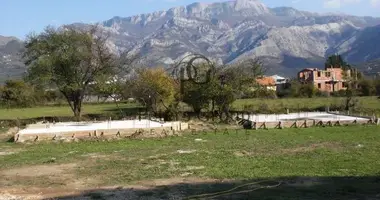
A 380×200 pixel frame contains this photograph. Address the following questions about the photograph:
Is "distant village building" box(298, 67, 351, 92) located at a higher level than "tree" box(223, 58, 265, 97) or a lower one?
higher

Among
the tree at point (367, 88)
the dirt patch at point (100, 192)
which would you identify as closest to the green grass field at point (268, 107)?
the tree at point (367, 88)

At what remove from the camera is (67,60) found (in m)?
34.9

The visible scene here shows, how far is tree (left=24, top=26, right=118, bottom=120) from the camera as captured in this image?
34.9 meters

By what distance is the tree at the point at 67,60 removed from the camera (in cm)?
3494

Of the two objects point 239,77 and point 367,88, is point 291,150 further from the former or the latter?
point 367,88

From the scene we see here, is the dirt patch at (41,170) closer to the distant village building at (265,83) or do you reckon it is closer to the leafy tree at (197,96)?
the leafy tree at (197,96)

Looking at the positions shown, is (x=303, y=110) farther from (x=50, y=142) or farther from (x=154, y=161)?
(x=154, y=161)

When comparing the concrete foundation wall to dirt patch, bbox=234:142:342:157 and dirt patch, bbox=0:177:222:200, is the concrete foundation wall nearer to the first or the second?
dirt patch, bbox=234:142:342:157

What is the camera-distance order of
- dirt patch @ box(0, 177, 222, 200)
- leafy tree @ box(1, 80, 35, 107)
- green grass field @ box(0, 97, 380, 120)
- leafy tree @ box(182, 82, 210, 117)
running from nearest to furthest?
dirt patch @ box(0, 177, 222, 200) < leafy tree @ box(182, 82, 210, 117) < green grass field @ box(0, 97, 380, 120) < leafy tree @ box(1, 80, 35, 107)

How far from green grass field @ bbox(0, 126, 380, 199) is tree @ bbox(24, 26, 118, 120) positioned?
12.0 m

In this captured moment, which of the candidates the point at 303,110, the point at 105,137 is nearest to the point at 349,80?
the point at 303,110

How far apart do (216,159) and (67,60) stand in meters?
20.9

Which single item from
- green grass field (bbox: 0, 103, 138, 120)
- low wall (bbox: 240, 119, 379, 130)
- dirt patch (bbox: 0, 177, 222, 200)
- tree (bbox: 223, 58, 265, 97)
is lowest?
dirt patch (bbox: 0, 177, 222, 200)

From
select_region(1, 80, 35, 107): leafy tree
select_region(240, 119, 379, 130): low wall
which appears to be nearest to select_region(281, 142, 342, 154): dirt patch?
select_region(240, 119, 379, 130): low wall
